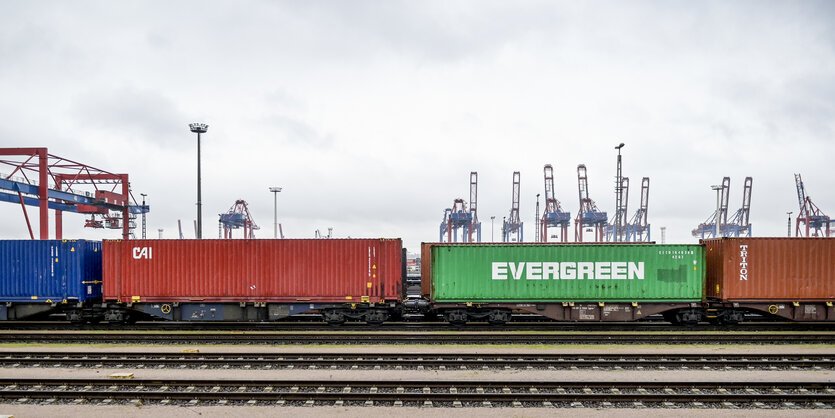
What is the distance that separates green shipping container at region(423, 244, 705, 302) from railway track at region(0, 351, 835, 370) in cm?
376

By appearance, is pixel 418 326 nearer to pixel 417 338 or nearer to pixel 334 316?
pixel 417 338

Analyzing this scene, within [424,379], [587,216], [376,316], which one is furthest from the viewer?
[587,216]

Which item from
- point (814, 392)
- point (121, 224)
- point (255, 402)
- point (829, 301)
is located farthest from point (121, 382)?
point (121, 224)

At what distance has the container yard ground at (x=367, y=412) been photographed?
29.0ft

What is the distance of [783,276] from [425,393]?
1413 centimetres

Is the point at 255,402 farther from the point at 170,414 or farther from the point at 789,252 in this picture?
the point at 789,252

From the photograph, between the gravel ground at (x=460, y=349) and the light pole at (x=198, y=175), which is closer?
the gravel ground at (x=460, y=349)

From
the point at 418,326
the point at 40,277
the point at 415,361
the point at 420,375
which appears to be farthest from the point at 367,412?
the point at 40,277

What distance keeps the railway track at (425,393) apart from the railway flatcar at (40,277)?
7638 mm

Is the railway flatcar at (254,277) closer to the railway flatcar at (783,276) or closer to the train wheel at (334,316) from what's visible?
the train wheel at (334,316)

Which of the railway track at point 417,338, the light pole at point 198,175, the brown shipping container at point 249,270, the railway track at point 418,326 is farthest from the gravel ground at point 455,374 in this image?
the light pole at point 198,175

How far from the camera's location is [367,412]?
353 inches

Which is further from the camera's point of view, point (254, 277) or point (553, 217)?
point (553, 217)

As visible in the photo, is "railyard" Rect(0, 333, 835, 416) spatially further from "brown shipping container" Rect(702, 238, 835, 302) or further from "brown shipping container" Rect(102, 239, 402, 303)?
"brown shipping container" Rect(102, 239, 402, 303)
